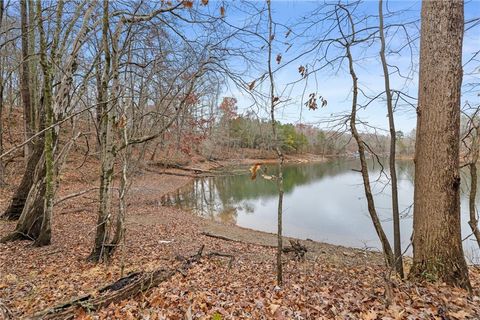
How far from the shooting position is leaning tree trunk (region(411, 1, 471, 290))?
9.98 ft

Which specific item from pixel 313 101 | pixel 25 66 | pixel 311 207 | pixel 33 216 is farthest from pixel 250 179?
pixel 311 207

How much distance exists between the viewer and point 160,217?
11297 millimetres

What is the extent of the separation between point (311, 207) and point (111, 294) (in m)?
13.3

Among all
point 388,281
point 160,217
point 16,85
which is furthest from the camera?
point 16,85

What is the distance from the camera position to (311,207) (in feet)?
50.1

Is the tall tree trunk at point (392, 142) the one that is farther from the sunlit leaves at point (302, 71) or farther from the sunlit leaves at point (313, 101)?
the sunlit leaves at point (302, 71)

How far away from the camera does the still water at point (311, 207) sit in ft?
33.9

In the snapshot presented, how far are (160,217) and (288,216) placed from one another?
6.03 metres

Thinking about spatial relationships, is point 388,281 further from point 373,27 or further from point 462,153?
point 373,27

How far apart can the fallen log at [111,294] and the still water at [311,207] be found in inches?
192

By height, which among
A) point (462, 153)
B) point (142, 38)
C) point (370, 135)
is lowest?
point (462, 153)

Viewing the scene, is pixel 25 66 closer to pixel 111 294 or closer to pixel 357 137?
pixel 111 294

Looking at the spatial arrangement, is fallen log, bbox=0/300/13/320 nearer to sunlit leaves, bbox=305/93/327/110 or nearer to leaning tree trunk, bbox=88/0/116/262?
leaning tree trunk, bbox=88/0/116/262

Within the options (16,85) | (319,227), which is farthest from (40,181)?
(16,85)
